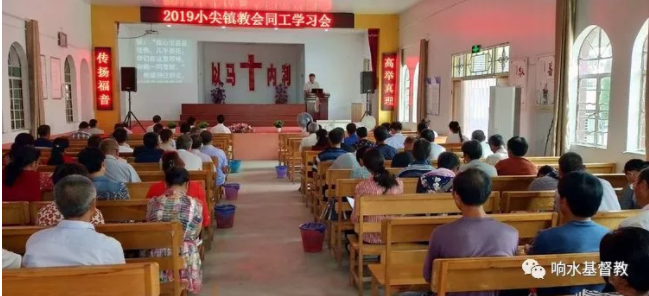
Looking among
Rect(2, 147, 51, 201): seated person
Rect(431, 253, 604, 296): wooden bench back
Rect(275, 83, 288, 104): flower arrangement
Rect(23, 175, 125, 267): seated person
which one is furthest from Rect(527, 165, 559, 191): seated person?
Rect(275, 83, 288, 104): flower arrangement

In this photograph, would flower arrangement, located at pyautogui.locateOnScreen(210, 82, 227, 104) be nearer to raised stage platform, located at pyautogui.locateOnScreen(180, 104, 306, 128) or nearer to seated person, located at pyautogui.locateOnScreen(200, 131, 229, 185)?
raised stage platform, located at pyautogui.locateOnScreen(180, 104, 306, 128)

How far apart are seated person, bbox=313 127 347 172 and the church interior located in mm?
22

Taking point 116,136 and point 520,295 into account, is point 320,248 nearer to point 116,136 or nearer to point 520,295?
point 520,295

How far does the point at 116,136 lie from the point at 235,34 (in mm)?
9752

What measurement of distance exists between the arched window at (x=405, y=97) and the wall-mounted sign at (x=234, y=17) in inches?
91.0

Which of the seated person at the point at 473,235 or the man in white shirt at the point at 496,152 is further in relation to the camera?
the man in white shirt at the point at 496,152

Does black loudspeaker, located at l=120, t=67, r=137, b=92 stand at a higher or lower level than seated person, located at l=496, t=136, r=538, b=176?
higher

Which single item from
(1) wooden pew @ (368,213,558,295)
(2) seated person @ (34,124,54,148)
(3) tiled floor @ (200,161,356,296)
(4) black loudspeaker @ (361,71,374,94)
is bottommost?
(3) tiled floor @ (200,161,356,296)

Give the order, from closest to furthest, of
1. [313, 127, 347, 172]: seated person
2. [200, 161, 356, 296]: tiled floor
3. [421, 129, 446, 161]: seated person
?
[200, 161, 356, 296]: tiled floor, [313, 127, 347, 172]: seated person, [421, 129, 446, 161]: seated person

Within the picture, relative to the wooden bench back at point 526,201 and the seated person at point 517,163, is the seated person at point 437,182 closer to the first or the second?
the wooden bench back at point 526,201

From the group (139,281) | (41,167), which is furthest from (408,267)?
(41,167)

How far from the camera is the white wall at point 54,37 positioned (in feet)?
23.4

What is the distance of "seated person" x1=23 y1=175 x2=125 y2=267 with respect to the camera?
82.1 inches

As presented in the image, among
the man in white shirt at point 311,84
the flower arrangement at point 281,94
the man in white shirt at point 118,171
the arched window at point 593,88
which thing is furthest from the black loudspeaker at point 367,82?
the man in white shirt at point 118,171
